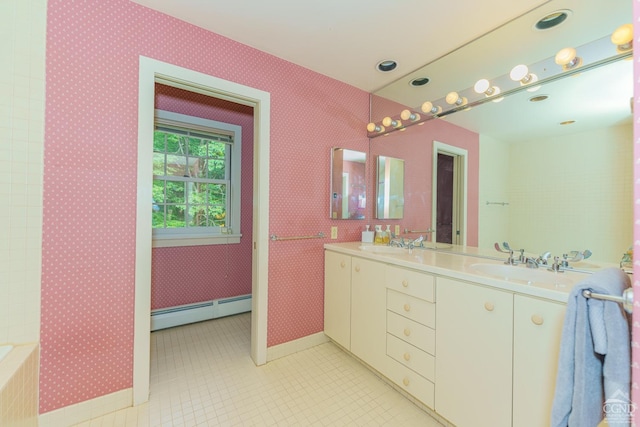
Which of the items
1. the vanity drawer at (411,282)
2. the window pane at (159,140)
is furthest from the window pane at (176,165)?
the vanity drawer at (411,282)

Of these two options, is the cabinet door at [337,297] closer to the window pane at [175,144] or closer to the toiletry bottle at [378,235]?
the toiletry bottle at [378,235]

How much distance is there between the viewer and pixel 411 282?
1519mm

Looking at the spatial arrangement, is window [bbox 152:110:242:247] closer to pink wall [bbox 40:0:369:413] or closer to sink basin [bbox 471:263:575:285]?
pink wall [bbox 40:0:369:413]

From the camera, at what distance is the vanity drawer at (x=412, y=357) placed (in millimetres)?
1409

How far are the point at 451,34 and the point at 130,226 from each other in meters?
2.38

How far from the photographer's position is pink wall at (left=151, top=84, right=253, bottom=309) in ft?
8.39

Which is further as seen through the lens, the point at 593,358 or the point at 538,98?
the point at 538,98

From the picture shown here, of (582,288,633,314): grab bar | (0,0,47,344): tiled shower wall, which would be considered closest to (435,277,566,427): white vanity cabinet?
(582,288,633,314): grab bar

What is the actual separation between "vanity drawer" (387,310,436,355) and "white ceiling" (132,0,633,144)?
1.30 meters

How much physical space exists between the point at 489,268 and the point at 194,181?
2.82 m

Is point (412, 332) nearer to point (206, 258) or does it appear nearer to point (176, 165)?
point (206, 258)

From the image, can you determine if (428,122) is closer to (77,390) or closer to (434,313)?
(434,313)

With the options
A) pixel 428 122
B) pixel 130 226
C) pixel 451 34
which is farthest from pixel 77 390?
pixel 451 34

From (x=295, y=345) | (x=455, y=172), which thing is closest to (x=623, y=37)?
(x=455, y=172)
